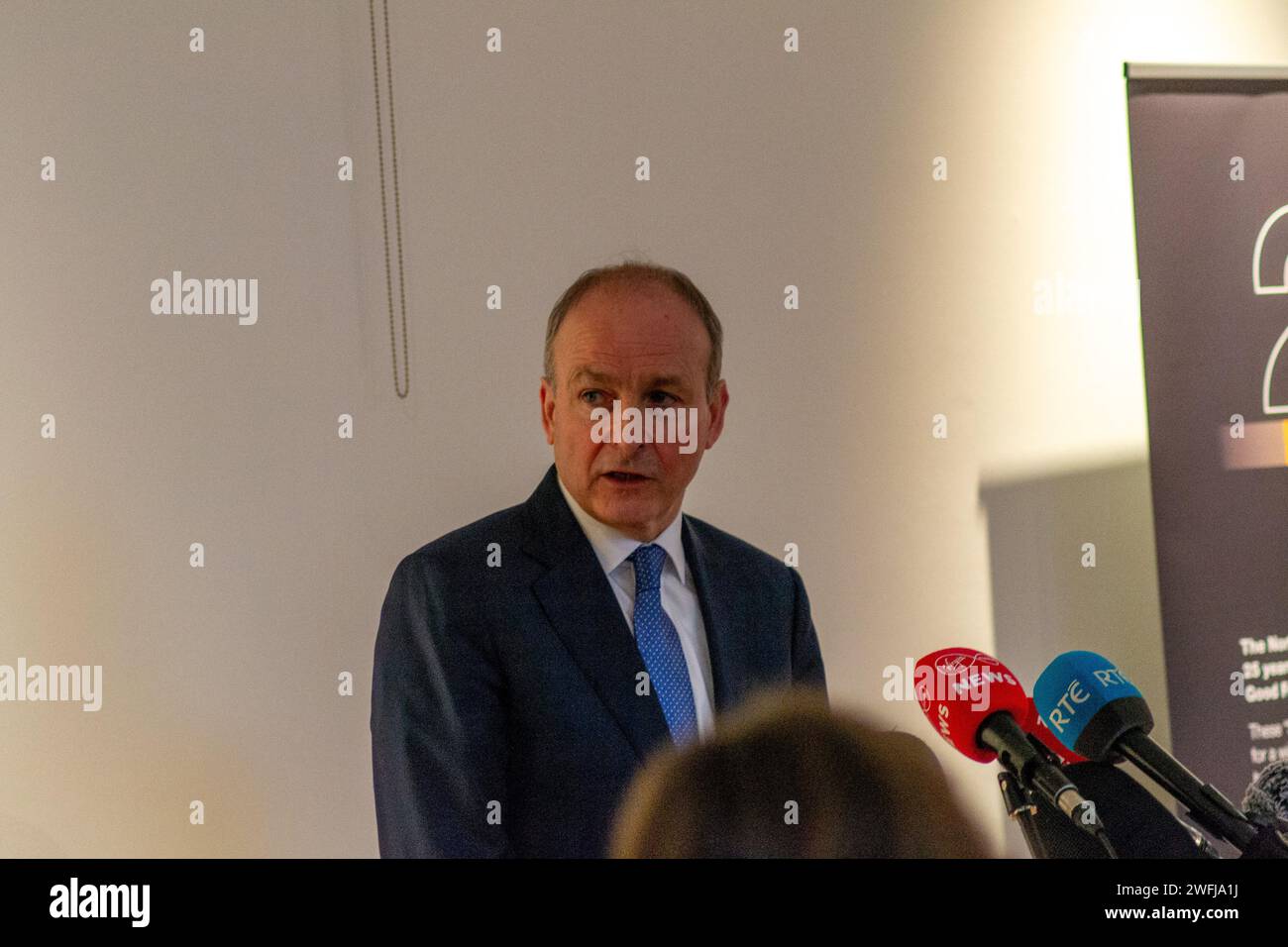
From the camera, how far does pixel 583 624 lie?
2.52 metres

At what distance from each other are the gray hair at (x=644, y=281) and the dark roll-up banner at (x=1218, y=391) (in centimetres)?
95

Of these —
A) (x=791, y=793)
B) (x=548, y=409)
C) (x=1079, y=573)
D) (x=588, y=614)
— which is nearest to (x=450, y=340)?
(x=548, y=409)

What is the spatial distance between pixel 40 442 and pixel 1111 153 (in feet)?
7.91

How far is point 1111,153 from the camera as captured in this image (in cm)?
272

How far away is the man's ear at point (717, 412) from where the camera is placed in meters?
2.61

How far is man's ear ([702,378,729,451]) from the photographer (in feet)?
8.56

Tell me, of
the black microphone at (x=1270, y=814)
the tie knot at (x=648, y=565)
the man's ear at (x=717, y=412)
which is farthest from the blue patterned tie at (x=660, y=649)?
the black microphone at (x=1270, y=814)

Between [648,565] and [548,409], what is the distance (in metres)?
0.39

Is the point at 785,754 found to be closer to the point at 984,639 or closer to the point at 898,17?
the point at 984,639

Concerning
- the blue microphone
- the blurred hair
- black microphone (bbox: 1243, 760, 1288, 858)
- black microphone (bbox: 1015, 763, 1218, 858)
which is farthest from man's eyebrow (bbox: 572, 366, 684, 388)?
black microphone (bbox: 1243, 760, 1288, 858)

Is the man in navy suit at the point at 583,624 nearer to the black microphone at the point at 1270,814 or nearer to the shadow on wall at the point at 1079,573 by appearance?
the shadow on wall at the point at 1079,573

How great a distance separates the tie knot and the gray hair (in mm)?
348

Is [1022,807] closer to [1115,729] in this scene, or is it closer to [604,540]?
[1115,729]
